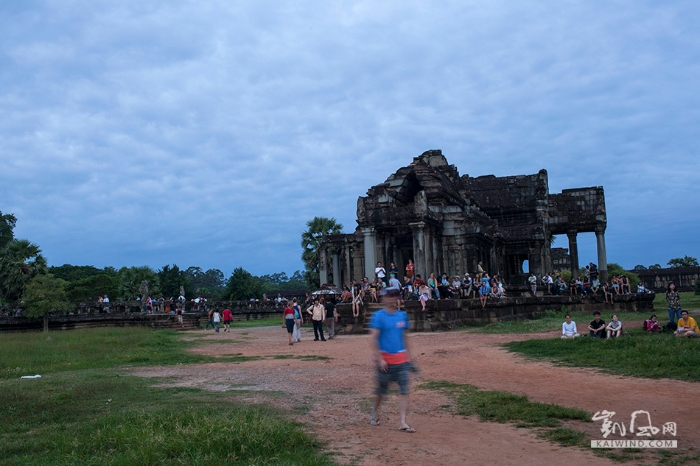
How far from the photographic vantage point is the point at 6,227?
8938 centimetres

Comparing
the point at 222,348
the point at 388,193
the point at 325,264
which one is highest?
the point at 388,193

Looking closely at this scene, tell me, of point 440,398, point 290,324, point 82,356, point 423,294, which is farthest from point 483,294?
point 440,398

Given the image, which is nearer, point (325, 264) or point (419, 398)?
point (419, 398)

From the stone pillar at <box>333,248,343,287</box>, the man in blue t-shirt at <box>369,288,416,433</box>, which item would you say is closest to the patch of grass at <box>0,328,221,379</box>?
the man in blue t-shirt at <box>369,288,416,433</box>

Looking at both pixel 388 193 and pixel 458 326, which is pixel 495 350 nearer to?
pixel 458 326

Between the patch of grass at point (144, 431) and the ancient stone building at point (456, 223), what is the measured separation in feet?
69.4

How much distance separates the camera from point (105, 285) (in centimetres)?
7556

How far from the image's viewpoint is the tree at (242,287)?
76312mm

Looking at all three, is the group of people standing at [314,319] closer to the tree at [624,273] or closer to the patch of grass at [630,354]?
the patch of grass at [630,354]

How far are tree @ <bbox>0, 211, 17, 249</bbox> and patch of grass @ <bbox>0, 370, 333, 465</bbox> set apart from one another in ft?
290

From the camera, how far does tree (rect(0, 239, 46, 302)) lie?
45.3 metres

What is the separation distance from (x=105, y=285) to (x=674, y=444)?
76.5m

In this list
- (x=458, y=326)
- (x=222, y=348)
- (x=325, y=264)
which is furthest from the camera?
(x=325, y=264)

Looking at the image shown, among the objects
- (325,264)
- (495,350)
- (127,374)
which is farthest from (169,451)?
(325,264)
